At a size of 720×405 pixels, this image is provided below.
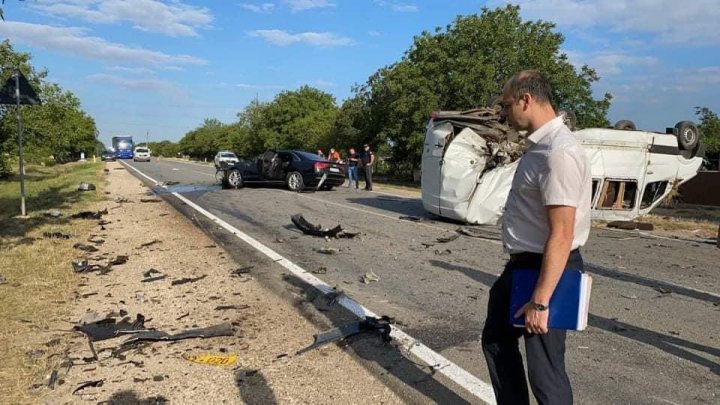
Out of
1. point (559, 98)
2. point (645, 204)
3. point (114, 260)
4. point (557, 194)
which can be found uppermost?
point (559, 98)

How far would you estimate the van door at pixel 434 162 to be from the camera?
12.0 metres

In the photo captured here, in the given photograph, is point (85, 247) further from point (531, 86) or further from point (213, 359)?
point (531, 86)

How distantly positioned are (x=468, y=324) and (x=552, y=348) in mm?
2508

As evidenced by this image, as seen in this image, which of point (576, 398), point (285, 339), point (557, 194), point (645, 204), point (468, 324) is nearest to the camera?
point (557, 194)

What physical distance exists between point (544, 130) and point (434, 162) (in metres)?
9.85

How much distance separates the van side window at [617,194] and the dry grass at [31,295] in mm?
10347

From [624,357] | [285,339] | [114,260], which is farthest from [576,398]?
[114,260]

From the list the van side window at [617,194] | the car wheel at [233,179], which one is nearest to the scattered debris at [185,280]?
the van side window at [617,194]

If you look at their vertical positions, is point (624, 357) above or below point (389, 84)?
below

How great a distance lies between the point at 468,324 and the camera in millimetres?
4902

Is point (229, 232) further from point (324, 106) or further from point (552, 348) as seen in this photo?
point (324, 106)

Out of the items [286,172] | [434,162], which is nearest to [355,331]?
[434,162]

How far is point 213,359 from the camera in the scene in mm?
4117

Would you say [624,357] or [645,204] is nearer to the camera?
[624,357]
